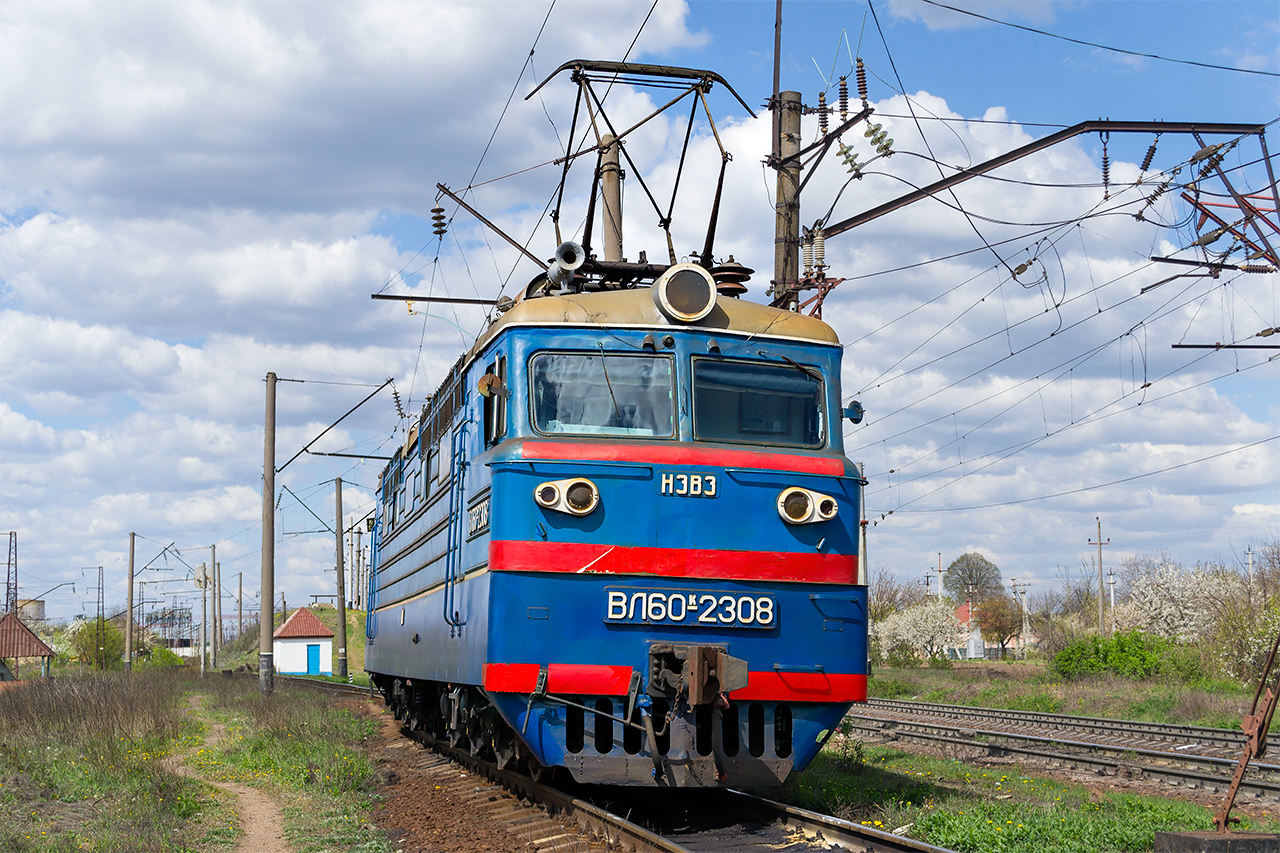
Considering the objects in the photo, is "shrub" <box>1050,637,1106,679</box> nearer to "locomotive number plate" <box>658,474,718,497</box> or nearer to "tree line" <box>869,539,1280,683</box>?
"tree line" <box>869,539,1280,683</box>

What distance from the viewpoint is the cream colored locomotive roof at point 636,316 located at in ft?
29.8

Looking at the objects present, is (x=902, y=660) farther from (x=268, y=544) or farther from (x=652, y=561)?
(x=652, y=561)

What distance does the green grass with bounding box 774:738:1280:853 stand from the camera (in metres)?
8.08

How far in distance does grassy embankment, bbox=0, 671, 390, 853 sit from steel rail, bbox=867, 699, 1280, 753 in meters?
12.2

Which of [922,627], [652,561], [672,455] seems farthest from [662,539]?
[922,627]

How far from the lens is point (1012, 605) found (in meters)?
100

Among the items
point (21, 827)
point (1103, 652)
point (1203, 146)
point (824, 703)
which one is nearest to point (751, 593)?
point (824, 703)

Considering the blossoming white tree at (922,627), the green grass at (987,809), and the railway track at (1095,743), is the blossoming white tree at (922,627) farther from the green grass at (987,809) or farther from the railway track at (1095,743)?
the green grass at (987,809)

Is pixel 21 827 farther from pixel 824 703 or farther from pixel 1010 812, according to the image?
pixel 1010 812

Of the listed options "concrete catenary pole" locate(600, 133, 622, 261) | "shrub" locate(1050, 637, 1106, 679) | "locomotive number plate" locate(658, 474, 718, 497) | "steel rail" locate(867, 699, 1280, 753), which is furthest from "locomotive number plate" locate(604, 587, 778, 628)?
"shrub" locate(1050, 637, 1106, 679)

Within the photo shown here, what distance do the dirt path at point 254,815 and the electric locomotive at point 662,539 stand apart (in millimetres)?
1997

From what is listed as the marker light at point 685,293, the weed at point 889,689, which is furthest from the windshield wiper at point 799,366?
the weed at point 889,689

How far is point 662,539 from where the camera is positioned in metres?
8.54

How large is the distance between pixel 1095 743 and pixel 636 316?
1171 cm
